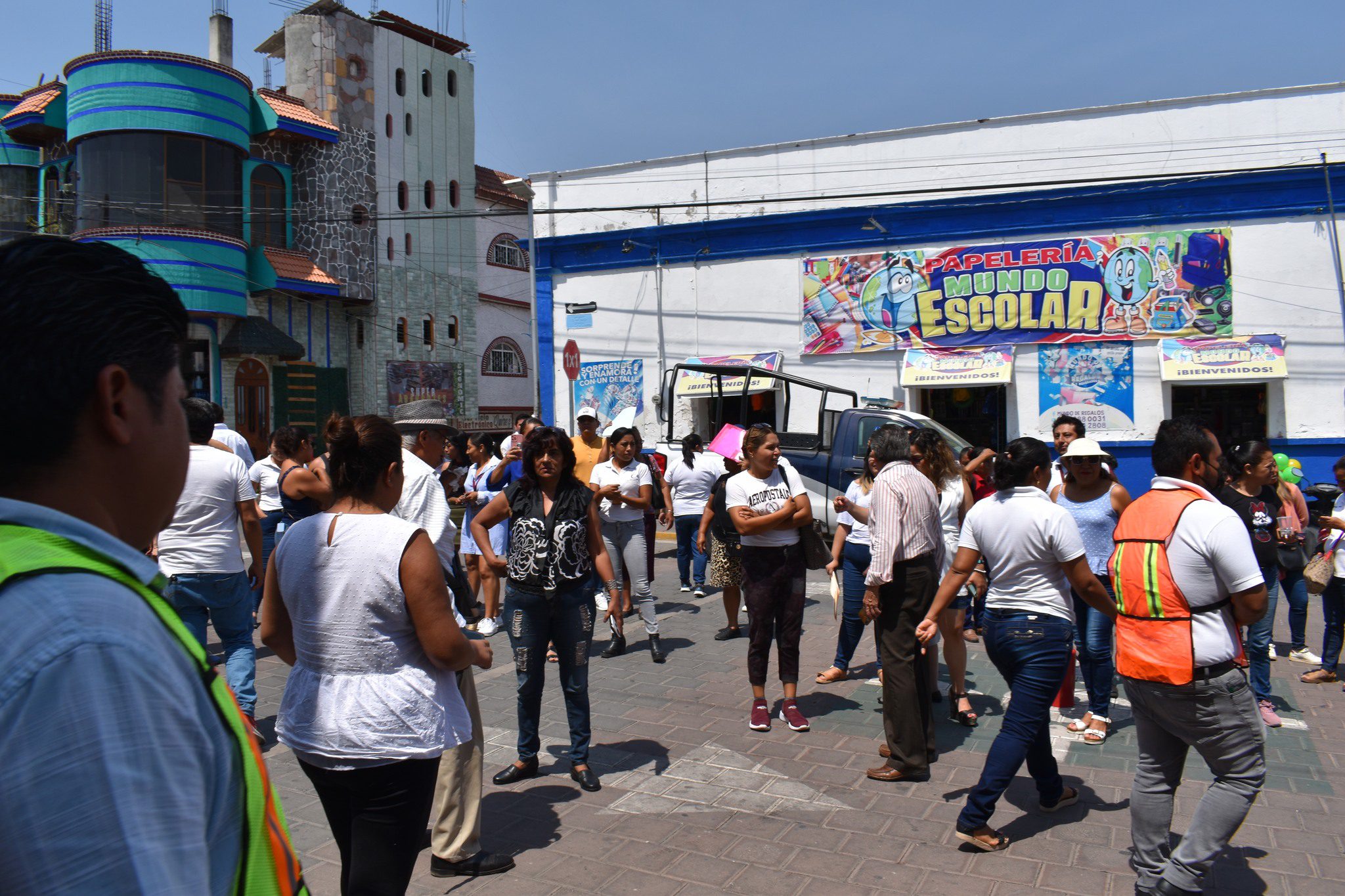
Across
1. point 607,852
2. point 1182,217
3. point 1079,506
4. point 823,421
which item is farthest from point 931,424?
point 607,852

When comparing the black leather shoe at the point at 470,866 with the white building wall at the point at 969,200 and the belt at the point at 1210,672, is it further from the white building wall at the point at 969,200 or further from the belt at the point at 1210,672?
the white building wall at the point at 969,200

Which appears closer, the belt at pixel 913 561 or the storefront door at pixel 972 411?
the belt at pixel 913 561

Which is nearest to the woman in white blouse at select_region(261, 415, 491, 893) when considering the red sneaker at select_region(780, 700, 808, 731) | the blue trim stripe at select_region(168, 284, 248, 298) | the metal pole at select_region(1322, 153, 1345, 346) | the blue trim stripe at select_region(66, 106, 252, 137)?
the red sneaker at select_region(780, 700, 808, 731)

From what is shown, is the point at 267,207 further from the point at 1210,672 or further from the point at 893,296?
the point at 1210,672

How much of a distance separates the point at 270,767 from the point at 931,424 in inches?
423

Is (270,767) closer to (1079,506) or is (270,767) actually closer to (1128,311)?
(1079,506)

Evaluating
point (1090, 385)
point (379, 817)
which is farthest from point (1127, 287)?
point (379, 817)

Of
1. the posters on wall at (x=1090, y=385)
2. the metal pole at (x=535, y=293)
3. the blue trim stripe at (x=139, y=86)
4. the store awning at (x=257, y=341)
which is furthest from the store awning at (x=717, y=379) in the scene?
the blue trim stripe at (x=139, y=86)

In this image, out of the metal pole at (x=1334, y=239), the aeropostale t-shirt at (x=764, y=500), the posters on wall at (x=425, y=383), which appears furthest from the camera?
the posters on wall at (x=425, y=383)

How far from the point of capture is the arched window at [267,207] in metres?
26.7

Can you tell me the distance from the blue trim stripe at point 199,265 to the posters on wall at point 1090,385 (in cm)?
1983

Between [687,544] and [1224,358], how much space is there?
10.8m

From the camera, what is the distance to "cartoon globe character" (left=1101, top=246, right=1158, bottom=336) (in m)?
16.5

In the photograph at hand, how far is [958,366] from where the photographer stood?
17.5 metres
